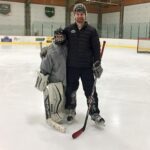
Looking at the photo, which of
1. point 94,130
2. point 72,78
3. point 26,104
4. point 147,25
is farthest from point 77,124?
point 147,25

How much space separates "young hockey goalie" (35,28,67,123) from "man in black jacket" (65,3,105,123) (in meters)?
0.08

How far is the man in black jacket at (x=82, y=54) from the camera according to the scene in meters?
2.77

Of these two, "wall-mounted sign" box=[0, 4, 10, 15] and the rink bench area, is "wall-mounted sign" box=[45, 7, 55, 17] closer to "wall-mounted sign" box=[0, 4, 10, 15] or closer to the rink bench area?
"wall-mounted sign" box=[0, 4, 10, 15]

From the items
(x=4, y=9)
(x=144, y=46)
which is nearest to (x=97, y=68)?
(x=144, y=46)

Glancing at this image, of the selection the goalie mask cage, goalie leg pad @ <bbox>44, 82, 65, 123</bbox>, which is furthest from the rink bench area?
goalie leg pad @ <bbox>44, 82, 65, 123</bbox>

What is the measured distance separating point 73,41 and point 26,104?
149 centimetres

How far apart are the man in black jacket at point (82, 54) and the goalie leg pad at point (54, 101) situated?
0.12 metres

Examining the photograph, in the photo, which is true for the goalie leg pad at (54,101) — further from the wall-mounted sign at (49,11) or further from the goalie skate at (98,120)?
the wall-mounted sign at (49,11)

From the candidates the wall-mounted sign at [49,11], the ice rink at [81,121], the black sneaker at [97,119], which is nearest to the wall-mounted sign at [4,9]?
the wall-mounted sign at [49,11]

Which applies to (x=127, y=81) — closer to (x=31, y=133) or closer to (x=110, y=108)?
(x=110, y=108)

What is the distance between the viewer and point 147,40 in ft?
45.1

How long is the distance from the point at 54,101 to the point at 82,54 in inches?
23.8

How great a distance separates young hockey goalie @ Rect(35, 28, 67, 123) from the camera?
2.82 metres

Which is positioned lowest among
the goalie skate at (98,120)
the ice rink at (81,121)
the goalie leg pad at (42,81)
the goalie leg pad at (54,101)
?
the ice rink at (81,121)
